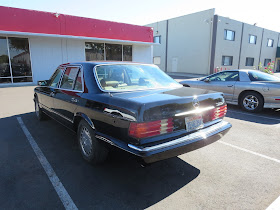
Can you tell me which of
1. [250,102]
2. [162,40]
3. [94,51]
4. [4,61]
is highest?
[162,40]

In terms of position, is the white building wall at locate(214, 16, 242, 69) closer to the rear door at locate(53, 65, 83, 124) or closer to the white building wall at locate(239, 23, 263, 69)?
the white building wall at locate(239, 23, 263, 69)

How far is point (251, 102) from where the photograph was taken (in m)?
6.75

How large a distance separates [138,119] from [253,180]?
6.39 ft

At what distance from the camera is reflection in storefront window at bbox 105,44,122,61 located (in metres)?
16.4

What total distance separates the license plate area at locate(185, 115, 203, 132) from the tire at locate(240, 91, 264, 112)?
4706 mm

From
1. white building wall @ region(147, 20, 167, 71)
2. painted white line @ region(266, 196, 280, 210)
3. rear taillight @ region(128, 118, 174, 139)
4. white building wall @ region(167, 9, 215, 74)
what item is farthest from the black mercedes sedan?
white building wall @ region(147, 20, 167, 71)

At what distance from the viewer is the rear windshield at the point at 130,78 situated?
3.20 meters

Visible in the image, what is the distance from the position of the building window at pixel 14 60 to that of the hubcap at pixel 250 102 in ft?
43.0

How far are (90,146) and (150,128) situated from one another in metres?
1.22

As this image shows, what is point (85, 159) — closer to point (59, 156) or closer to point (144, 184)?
point (59, 156)

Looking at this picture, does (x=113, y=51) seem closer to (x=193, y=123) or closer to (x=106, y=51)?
(x=106, y=51)

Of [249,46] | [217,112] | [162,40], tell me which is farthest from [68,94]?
[249,46]

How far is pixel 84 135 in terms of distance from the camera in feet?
10.8

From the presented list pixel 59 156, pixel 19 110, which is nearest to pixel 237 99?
pixel 59 156
